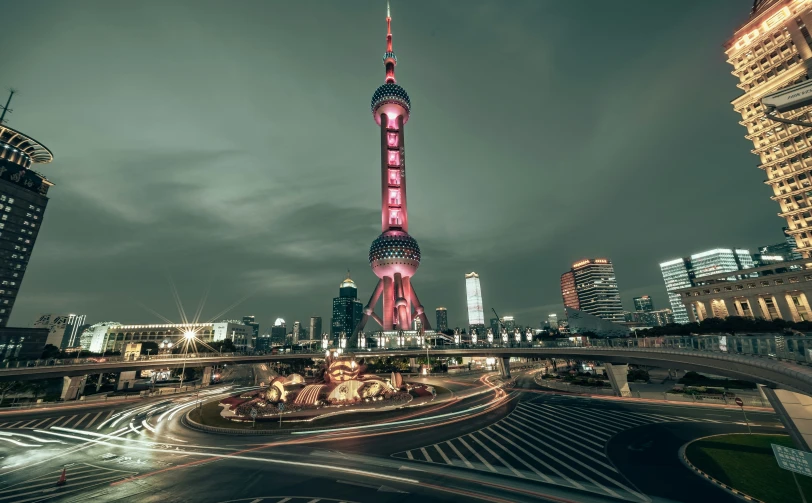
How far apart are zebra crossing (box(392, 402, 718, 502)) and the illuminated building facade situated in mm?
165732

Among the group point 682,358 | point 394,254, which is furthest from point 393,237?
point 682,358

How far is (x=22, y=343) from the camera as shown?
103 meters

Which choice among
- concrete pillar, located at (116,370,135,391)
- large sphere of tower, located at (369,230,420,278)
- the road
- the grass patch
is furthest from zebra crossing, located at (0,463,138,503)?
large sphere of tower, located at (369,230,420,278)

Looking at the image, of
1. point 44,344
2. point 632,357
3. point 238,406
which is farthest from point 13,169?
point 632,357

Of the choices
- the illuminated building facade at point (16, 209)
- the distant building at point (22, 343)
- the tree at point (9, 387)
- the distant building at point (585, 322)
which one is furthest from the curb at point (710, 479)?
the illuminated building facade at point (16, 209)

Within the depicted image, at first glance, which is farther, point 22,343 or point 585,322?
point 585,322

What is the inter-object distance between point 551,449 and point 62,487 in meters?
33.1

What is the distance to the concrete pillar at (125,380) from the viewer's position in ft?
217

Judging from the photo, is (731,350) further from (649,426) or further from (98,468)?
(98,468)

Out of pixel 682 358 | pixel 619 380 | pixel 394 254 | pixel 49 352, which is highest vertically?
pixel 394 254

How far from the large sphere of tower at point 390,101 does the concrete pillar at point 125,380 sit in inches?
5111

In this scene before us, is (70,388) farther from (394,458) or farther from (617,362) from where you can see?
(617,362)

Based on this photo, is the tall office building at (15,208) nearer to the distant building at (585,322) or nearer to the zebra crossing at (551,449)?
the zebra crossing at (551,449)

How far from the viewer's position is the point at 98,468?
23062mm
